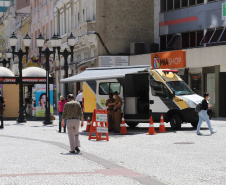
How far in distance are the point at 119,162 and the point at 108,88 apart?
1285 cm

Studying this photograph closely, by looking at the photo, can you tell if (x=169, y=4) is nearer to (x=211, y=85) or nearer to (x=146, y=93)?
(x=211, y=85)

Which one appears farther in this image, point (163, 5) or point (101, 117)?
point (163, 5)

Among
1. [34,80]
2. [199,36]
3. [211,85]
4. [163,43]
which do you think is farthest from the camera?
[163,43]

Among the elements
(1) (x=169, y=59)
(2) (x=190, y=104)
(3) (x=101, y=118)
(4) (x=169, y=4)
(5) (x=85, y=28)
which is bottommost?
(3) (x=101, y=118)

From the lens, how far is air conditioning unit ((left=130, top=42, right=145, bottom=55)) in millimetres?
42500

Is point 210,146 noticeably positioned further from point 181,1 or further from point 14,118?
point 181,1

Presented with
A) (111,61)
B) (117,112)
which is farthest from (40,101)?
(117,112)

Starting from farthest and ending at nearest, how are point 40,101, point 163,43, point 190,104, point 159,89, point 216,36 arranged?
point 163,43
point 216,36
point 40,101
point 159,89
point 190,104

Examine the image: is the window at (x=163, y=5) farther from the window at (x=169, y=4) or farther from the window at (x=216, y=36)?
the window at (x=216, y=36)

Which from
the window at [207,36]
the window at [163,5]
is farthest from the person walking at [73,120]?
the window at [163,5]

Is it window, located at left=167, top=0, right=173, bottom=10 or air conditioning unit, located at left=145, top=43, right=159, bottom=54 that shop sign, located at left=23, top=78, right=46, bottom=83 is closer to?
air conditioning unit, located at left=145, top=43, right=159, bottom=54

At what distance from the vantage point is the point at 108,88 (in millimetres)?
25266

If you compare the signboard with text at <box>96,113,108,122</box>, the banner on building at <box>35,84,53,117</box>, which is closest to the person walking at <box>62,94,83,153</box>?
the signboard with text at <box>96,113,108,122</box>

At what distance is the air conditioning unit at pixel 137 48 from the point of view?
1673 inches
